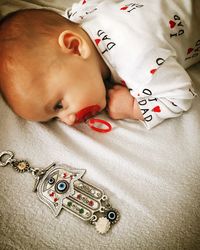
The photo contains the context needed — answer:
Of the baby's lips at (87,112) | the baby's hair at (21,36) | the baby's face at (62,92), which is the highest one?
the baby's hair at (21,36)

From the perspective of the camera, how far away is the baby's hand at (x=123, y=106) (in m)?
0.81

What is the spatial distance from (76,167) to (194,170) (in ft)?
0.97

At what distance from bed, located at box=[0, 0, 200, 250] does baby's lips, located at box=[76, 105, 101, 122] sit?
0.02m

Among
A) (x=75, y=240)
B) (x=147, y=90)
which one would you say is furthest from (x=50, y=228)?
(x=147, y=90)

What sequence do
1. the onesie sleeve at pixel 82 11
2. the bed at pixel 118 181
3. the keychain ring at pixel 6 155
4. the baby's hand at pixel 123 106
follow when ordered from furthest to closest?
the onesie sleeve at pixel 82 11 < the baby's hand at pixel 123 106 < the keychain ring at pixel 6 155 < the bed at pixel 118 181

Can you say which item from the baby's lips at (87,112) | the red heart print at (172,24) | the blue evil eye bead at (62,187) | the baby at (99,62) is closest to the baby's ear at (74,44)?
the baby at (99,62)

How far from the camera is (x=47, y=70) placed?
0.74 metres

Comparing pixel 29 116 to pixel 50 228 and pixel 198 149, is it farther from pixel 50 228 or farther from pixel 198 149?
pixel 198 149

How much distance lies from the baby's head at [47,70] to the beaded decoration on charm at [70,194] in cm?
16

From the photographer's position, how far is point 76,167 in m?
0.71

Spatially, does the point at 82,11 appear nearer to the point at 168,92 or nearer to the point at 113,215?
the point at 168,92

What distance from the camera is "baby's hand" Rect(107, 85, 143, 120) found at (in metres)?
0.81

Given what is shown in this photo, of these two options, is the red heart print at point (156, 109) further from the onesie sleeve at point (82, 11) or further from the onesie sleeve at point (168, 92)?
the onesie sleeve at point (82, 11)

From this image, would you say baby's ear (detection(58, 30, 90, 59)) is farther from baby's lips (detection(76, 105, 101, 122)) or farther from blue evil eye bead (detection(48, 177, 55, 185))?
blue evil eye bead (detection(48, 177, 55, 185))
